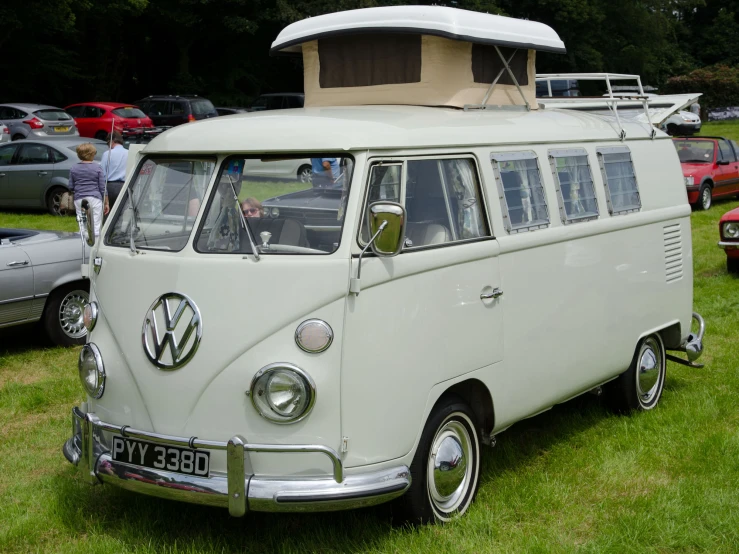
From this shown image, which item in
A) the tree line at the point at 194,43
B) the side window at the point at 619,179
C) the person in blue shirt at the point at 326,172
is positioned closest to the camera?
the person in blue shirt at the point at 326,172

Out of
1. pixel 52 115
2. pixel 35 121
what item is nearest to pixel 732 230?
pixel 35 121

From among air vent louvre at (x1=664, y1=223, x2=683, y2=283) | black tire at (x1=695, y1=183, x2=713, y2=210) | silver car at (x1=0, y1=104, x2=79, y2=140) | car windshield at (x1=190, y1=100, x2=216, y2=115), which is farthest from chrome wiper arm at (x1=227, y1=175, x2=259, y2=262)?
car windshield at (x1=190, y1=100, x2=216, y2=115)

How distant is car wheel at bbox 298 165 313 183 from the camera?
5215 mm

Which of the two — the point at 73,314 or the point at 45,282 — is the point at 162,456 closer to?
the point at 45,282

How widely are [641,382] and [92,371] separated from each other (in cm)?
429

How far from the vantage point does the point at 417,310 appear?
16.7ft

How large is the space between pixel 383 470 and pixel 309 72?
3.79 meters

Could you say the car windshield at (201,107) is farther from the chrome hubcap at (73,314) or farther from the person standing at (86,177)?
the chrome hubcap at (73,314)

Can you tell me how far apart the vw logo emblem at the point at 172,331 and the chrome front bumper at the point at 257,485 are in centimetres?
39

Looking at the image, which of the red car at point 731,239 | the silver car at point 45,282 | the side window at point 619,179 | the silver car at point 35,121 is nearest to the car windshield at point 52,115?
A: the silver car at point 35,121

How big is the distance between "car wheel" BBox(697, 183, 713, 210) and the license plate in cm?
1819

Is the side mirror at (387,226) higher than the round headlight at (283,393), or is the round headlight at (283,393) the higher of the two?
the side mirror at (387,226)

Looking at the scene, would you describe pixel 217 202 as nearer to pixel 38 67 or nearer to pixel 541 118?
pixel 541 118

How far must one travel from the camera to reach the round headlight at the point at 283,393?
4.70 meters
